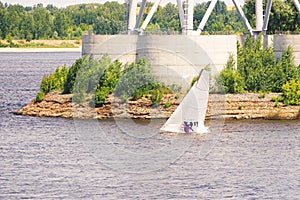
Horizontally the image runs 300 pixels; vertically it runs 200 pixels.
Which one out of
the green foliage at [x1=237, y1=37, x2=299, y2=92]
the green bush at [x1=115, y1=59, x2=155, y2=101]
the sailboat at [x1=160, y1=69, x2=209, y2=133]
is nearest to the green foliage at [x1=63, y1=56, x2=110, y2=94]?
the green bush at [x1=115, y1=59, x2=155, y2=101]

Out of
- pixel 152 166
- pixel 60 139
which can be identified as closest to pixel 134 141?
pixel 60 139

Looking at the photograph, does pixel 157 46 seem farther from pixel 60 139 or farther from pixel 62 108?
pixel 60 139

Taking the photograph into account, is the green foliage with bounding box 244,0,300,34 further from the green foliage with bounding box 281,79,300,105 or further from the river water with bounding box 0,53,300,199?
the river water with bounding box 0,53,300,199

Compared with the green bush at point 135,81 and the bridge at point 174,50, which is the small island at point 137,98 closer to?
the green bush at point 135,81

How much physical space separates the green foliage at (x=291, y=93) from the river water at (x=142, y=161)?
2499 millimetres

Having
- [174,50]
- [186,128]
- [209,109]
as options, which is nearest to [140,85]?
[174,50]

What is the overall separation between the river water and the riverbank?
3.64 ft

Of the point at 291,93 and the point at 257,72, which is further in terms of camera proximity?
the point at 257,72

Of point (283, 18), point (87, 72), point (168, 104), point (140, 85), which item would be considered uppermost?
point (283, 18)

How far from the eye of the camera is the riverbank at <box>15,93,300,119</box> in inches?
2467

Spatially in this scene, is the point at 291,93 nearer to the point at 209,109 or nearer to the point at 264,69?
the point at 264,69

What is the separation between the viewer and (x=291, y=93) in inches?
2532

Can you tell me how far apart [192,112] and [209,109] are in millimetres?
4161

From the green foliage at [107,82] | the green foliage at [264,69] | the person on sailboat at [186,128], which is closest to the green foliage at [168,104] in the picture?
the person on sailboat at [186,128]
